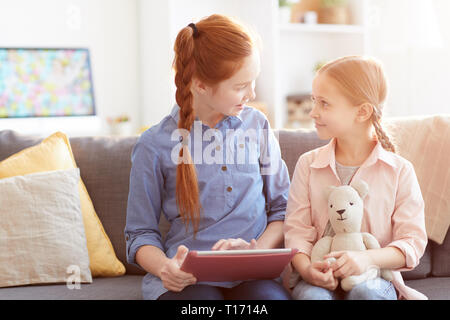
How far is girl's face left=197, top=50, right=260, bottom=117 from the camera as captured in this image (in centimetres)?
127

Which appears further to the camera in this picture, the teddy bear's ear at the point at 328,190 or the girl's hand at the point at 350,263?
the teddy bear's ear at the point at 328,190

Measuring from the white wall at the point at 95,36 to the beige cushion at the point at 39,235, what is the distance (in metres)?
1.98

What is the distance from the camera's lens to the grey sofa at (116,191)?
58.8 inches

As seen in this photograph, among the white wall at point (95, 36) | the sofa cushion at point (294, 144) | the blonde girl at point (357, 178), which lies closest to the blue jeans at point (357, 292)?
the blonde girl at point (357, 178)

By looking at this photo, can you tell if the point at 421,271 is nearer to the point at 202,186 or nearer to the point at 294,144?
the point at 294,144

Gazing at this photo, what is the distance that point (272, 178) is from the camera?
143 centimetres

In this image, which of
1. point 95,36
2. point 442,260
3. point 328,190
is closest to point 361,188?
point 328,190

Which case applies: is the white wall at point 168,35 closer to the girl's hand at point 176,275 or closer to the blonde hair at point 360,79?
the blonde hair at point 360,79

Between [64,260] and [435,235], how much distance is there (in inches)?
40.9

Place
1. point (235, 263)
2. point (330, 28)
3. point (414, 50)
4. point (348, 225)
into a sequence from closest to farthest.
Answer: point (235, 263) < point (348, 225) < point (414, 50) < point (330, 28)

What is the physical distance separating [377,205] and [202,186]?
1.35ft

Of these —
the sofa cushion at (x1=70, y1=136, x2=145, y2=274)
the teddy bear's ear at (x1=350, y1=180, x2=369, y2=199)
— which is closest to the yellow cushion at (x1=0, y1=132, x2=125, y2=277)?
the sofa cushion at (x1=70, y1=136, x2=145, y2=274)

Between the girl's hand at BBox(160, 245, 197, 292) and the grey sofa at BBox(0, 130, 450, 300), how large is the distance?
0.31 m
